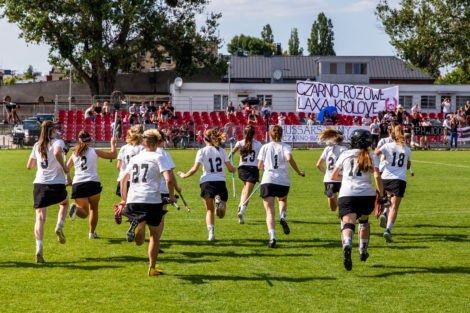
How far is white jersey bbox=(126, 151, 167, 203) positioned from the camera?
751cm

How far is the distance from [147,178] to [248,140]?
394 cm

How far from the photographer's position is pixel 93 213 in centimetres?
1023

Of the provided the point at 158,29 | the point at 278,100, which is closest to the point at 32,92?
the point at 158,29

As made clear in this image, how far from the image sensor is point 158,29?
158ft

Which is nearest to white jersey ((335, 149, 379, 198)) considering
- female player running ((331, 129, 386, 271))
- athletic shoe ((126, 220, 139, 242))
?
female player running ((331, 129, 386, 271))

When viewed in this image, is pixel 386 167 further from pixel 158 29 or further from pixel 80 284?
pixel 158 29

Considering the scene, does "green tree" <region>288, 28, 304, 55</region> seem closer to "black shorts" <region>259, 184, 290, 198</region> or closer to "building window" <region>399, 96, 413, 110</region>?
"building window" <region>399, 96, 413, 110</region>

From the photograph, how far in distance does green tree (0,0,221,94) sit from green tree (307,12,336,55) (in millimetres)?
57339

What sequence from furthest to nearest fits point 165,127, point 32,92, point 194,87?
1. point 32,92
2. point 194,87
3. point 165,127

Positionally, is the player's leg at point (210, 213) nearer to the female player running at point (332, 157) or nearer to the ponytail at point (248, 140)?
the ponytail at point (248, 140)

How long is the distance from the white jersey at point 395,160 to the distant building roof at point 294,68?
55027 mm

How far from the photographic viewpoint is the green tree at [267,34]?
127 meters

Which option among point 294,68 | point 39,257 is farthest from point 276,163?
point 294,68

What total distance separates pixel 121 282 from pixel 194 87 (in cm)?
3936
